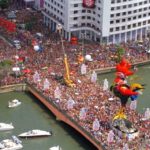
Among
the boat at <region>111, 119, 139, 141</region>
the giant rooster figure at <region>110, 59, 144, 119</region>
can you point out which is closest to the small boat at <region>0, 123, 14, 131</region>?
the boat at <region>111, 119, 139, 141</region>

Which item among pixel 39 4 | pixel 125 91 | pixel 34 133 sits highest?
pixel 39 4

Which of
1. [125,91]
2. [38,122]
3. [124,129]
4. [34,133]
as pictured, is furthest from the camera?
[38,122]

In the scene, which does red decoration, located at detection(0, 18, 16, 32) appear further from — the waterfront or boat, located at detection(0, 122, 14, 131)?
boat, located at detection(0, 122, 14, 131)

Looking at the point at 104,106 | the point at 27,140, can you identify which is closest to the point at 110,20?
the point at 104,106

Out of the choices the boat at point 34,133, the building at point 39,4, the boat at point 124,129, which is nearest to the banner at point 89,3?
the building at point 39,4

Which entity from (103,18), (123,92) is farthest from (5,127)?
(103,18)

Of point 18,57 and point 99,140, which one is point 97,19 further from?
point 99,140

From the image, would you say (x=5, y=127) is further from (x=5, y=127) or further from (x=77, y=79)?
(x=77, y=79)

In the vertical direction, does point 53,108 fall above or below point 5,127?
above
